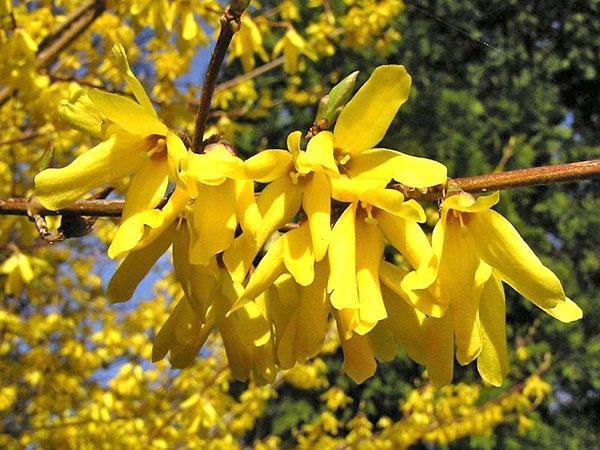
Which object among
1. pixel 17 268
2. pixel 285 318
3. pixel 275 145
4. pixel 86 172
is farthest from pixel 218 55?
pixel 275 145

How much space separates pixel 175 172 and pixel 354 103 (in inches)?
7.3

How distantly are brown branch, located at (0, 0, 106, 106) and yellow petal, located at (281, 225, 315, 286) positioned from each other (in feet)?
5.85

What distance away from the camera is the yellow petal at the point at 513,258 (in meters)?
0.70

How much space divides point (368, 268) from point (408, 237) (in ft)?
0.17

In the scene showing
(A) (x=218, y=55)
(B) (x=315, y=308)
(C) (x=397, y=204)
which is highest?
(A) (x=218, y=55)

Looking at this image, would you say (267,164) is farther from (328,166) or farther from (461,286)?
(461,286)

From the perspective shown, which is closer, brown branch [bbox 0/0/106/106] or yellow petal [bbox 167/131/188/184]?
yellow petal [bbox 167/131/188/184]

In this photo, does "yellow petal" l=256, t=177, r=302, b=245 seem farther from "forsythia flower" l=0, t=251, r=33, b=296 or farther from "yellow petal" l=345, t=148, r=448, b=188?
"forsythia flower" l=0, t=251, r=33, b=296

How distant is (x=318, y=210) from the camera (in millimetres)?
701

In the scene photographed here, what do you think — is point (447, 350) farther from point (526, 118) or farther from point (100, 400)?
point (526, 118)

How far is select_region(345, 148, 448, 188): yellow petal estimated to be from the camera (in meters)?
0.68

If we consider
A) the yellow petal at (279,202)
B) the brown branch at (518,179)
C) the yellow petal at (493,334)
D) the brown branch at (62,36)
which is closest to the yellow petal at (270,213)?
the yellow petal at (279,202)

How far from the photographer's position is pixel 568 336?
29.6 ft

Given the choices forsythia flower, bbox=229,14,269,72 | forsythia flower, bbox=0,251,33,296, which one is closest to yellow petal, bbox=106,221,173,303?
forsythia flower, bbox=0,251,33,296
